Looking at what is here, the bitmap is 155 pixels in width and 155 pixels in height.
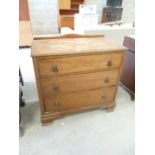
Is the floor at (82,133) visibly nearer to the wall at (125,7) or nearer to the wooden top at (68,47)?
the wooden top at (68,47)

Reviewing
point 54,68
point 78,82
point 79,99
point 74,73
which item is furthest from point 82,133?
point 54,68

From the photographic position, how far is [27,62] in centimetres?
309

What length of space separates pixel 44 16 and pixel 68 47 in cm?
511

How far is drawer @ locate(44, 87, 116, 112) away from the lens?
1.43 m

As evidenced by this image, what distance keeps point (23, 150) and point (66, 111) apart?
1.76 feet

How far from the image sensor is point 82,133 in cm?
147

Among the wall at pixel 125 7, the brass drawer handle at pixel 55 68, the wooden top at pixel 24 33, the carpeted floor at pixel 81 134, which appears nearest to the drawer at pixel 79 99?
the carpeted floor at pixel 81 134

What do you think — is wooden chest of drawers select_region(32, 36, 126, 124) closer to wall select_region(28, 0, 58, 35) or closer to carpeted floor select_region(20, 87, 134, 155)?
carpeted floor select_region(20, 87, 134, 155)

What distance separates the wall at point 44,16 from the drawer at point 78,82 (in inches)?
201

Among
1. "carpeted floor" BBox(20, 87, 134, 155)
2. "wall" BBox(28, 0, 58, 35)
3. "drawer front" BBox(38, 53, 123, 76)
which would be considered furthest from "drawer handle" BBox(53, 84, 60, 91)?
"wall" BBox(28, 0, 58, 35)

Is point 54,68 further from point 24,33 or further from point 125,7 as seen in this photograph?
point 125,7

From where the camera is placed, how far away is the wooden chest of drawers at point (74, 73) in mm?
1210
